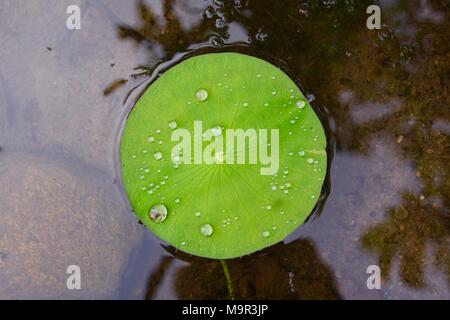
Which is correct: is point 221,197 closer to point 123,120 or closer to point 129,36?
point 123,120

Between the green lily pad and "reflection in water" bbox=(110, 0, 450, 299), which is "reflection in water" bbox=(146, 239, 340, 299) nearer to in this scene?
"reflection in water" bbox=(110, 0, 450, 299)

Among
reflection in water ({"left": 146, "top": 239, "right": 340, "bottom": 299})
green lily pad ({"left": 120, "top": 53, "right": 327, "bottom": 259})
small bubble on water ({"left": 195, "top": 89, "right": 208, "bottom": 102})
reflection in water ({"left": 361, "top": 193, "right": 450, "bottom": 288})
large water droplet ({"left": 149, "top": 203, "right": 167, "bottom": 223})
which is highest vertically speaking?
small bubble on water ({"left": 195, "top": 89, "right": 208, "bottom": 102})

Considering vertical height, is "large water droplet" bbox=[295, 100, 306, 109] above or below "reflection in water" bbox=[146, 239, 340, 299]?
above

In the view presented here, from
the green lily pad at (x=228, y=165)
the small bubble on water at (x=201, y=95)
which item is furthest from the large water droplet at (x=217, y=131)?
the small bubble on water at (x=201, y=95)

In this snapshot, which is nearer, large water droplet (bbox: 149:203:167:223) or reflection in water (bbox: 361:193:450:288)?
large water droplet (bbox: 149:203:167:223)

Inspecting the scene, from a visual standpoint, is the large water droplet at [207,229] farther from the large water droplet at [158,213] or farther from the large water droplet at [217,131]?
the large water droplet at [217,131]

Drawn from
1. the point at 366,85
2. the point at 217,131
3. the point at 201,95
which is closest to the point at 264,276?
the point at 217,131

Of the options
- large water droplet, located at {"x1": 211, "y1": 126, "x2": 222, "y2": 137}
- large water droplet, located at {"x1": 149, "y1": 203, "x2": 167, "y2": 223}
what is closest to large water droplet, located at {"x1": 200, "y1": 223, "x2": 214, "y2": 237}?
large water droplet, located at {"x1": 149, "y1": 203, "x2": 167, "y2": 223}
